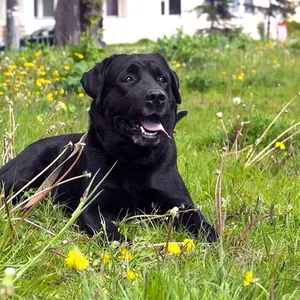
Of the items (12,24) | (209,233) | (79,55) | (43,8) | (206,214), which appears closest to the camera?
(209,233)

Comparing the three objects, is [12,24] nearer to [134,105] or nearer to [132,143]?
[132,143]

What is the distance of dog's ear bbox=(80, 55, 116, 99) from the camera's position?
4.50 metres

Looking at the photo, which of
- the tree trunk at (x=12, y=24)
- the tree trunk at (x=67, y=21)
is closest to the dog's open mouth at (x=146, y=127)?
the tree trunk at (x=67, y=21)

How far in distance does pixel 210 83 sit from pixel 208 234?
22.3 feet

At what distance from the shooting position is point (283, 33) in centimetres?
2783

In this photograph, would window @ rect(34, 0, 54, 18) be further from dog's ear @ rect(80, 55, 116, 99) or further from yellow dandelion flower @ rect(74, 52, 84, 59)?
dog's ear @ rect(80, 55, 116, 99)

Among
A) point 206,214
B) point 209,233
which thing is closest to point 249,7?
point 206,214

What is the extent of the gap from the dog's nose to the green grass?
48cm

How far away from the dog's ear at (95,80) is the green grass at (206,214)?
32 centimetres

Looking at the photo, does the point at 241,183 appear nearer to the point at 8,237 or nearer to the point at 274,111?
the point at 8,237

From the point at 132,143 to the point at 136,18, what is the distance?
30.4 metres

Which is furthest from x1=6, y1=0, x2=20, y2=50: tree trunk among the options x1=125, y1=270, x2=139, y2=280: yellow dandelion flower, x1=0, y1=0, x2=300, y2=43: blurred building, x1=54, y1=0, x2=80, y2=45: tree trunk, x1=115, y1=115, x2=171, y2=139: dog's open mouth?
x1=125, y1=270, x2=139, y2=280: yellow dandelion flower

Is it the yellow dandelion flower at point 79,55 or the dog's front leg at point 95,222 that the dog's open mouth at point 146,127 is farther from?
the yellow dandelion flower at point 79,55

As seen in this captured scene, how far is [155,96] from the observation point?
4.12m
